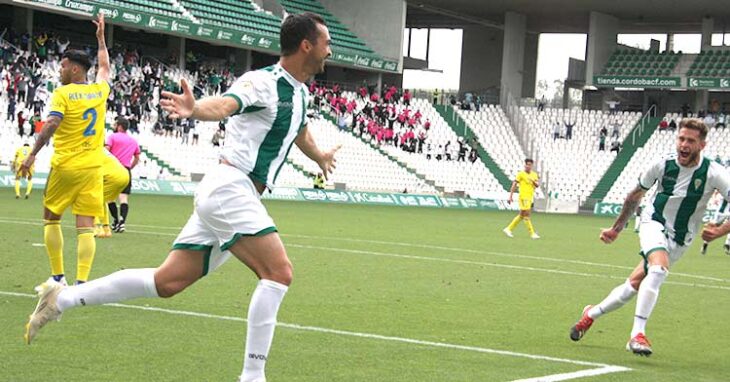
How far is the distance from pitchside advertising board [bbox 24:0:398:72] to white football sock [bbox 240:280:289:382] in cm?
3506

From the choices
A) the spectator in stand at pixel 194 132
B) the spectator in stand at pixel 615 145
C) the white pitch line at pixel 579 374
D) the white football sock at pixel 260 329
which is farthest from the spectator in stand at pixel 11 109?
the white football sock at pixel 260 329

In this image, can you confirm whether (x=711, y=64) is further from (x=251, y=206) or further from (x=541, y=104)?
(x=251, y=206)

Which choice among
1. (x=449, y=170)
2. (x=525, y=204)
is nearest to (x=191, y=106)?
(x=525, y=204)

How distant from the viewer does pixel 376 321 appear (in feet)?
32.6

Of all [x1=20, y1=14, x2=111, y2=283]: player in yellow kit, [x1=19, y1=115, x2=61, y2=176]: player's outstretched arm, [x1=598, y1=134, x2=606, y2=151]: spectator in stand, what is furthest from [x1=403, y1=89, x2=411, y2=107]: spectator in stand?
[x1=19, y1=115, x2=61, y2=176]: player's outstretched arm

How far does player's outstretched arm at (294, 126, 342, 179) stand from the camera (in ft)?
23.8

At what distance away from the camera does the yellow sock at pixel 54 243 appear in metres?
10.1

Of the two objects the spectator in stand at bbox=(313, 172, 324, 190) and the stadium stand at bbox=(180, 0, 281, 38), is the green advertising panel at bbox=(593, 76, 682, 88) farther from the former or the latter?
the spectator in stand at bbox=(313, 172, 324, 190)

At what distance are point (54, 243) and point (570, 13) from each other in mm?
57297

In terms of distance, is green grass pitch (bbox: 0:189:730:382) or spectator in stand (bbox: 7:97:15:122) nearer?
green grass pitch (bbox: 0:189:730:382)

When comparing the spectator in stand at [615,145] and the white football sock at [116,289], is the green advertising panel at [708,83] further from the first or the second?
the white football sock at [116,289]

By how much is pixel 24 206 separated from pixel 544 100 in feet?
136

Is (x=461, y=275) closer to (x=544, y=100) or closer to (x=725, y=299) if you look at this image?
(x=725, y=299)

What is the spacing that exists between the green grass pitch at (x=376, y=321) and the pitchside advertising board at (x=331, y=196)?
16847 mm
